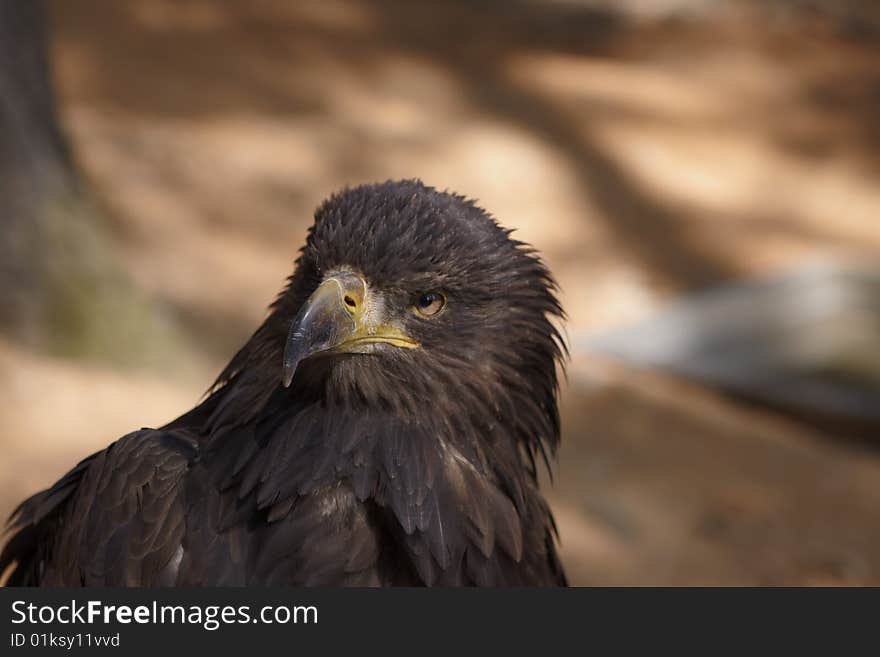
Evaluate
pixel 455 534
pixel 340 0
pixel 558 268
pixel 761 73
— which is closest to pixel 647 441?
pixel 558 268

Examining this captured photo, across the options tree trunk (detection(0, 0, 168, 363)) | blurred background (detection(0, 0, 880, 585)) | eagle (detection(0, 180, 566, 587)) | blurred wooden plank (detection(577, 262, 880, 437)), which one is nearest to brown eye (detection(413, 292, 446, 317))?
eagle (detection(0, 180, 566, 587))

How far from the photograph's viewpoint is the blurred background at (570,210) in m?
5.52

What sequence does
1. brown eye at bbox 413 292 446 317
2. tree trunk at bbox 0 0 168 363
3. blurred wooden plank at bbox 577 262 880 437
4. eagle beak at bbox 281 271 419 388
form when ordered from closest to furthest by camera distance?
1. eagle beak at bbox 281 271 419 388
2. brown eye at bbox 413 292 446 317
3. tree trunk at bbox 0 0 168 363
4. blurred wooden plank at bbox 577 262 880 437

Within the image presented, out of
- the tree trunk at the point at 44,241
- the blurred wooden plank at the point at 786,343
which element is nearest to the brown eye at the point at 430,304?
the tree trunk at the point at 44,241

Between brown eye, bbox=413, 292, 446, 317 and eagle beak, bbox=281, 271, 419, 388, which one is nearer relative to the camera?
eagle beak, bbox=281, 271, 419, 388

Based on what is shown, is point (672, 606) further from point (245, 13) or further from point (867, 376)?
point (245, 13)

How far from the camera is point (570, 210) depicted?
10.1 metres

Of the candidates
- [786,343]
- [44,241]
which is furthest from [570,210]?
[44,241]

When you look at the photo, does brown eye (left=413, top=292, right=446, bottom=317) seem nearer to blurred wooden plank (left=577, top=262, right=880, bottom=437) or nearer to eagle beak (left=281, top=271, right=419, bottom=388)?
eagle beak (left=281, top=271, right=419, bottom=388)

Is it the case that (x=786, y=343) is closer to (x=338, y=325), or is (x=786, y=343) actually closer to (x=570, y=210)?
(x=570, y=210)

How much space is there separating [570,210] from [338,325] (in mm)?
7578

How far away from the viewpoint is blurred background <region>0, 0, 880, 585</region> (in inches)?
217

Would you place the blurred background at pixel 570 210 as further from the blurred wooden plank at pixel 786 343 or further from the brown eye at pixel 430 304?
the brown eye at pixel 430 304

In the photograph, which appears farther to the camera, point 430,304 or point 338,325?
point 430,304
